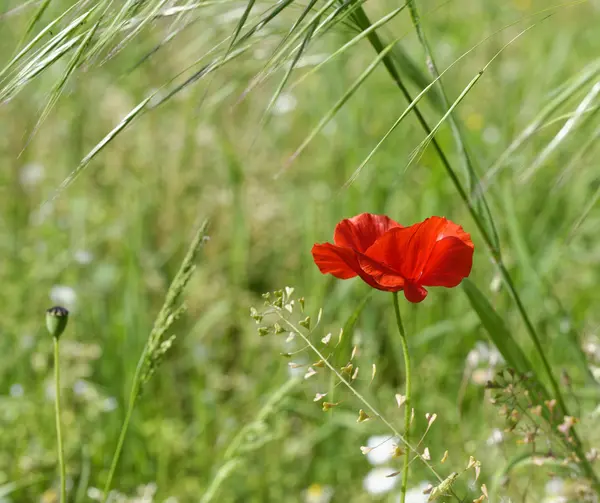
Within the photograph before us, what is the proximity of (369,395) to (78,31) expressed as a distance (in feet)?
4.05

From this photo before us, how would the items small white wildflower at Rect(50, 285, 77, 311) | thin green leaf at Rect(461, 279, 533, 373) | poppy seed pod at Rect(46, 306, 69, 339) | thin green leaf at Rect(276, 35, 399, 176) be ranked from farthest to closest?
small white wildflower at Rect(50, 285, 77, 311)
thin green leaf at Rect(461, 279, 533, 373)
poppy seed pod at Rect(46, 306, 69, 339)
thin green leaf at Rect(276, 35, 399, 176)

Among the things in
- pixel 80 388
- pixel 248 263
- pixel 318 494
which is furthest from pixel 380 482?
pixel 248 263

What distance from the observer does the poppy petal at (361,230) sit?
0.94 meters

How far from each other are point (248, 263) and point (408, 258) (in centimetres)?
165

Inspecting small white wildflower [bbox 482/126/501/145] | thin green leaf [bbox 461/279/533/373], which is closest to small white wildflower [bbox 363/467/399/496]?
thin green leaf [bbox 461/279/533/373]

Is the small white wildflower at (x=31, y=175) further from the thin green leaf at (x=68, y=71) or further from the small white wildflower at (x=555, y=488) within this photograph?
the thin green leaf at (x=68, y=71)

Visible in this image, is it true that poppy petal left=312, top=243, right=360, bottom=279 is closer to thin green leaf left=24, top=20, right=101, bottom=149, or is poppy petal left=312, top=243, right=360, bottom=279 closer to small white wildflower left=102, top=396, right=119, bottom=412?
thin green leaf left=24, top=20, right=101, bottom=149

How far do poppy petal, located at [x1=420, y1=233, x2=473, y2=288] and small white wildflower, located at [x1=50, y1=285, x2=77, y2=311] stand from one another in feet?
4.16

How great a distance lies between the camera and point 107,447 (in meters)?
1.79

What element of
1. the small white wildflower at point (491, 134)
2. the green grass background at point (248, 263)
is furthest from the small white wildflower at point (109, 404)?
the small white wildflower at point (491, 134)

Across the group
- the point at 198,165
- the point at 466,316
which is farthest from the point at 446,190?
the point at 198,165

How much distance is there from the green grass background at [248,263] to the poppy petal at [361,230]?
10.0 inches

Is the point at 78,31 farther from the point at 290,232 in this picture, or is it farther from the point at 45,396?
the point at 290,232

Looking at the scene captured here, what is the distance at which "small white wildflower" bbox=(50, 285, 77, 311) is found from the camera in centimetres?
202
